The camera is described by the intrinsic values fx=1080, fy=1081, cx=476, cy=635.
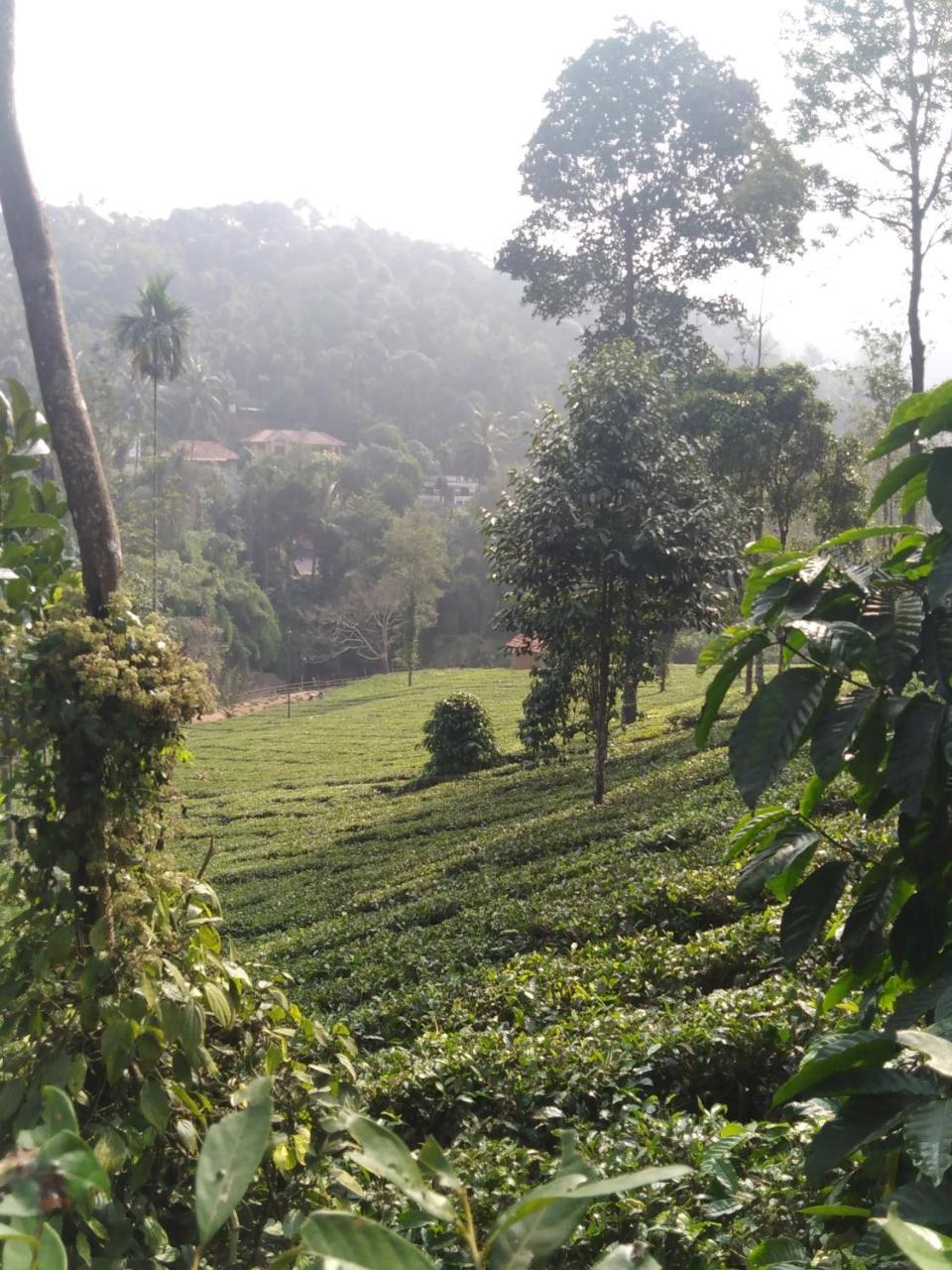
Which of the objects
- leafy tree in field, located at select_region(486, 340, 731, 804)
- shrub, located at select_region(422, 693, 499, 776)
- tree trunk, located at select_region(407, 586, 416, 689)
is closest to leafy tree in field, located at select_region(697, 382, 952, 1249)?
leafy tree in field, located at select_region(486, 340, 731, 804)

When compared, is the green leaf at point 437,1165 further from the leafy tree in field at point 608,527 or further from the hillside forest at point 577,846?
the leafy tree in field at point 608,527

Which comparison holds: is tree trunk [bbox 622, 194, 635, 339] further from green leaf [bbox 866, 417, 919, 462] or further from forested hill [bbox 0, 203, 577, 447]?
forested hill [bbox 0, 203, 577, 447]

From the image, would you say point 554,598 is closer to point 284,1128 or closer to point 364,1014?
point 364,1014

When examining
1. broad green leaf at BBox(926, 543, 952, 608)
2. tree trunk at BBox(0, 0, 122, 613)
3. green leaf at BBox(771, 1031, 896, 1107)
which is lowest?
green leaf at BBox(771, 1031, 896, 1107)

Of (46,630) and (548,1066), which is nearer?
(46,630)

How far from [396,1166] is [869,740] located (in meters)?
0.82

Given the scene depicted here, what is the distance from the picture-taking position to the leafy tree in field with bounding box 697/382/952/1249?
104cm

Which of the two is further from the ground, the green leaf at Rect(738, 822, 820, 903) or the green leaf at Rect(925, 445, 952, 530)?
the green leaf at Rect(925, 445, 952, 530)

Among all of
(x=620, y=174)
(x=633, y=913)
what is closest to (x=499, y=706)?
(x=620, y=174)

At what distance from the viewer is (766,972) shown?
12.8 feet

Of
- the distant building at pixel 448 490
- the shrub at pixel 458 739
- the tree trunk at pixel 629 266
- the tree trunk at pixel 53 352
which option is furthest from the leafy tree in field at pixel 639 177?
the distant building at pixel 448 490

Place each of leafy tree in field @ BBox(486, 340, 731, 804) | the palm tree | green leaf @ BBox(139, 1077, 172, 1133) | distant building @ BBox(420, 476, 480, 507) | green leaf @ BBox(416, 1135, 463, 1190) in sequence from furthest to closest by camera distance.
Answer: distant building @ BBox(420, 476, 480, 507)
the palm tree
leafy tree in field @ BBox(486, 340, 731, 804)
green leaf @ BBox(139, 1077, 172, 1133)
green leaf @ BBox(416, 1135, 463, 1190)

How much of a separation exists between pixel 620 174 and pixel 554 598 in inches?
484

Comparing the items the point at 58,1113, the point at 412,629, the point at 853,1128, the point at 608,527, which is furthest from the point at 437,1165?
the point at 412,629
